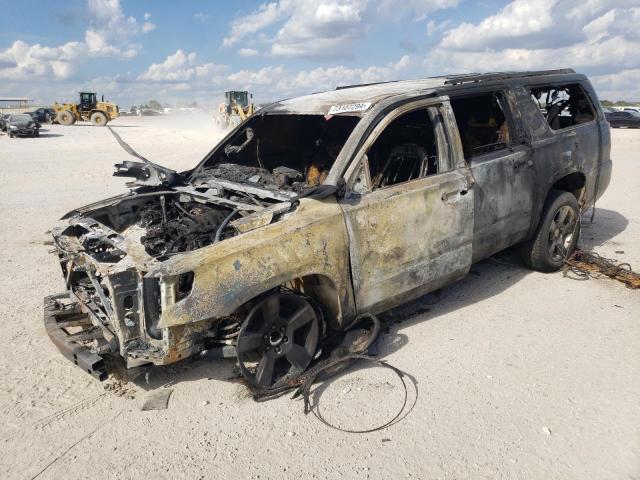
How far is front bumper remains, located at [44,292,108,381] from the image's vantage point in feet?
10.5

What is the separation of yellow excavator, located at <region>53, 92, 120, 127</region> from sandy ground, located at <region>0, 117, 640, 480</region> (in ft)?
116

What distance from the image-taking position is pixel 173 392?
350cm

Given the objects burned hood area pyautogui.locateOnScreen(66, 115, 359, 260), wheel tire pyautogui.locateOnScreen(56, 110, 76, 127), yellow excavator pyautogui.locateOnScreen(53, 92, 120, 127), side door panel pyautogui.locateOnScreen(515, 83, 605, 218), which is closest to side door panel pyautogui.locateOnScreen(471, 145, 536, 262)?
side door panel pyautogui.locateOnScreen(515, 83, 605, 218)

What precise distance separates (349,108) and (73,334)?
2668mm

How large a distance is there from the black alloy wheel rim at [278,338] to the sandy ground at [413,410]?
0.21 m

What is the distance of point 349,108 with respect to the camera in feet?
13.0

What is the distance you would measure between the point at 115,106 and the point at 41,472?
3962 centimetres

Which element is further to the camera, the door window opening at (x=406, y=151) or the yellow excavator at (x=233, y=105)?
the yellow excavator at (x=233, y=105)

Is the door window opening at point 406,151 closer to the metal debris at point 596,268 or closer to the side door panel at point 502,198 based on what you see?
the side door panel at point 502,198

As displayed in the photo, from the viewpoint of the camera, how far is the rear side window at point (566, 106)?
222 inches

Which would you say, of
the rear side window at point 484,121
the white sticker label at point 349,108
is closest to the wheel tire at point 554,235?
the rear side window at point 484,121

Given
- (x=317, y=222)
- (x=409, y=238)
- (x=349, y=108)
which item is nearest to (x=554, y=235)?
(x=409, y=238)

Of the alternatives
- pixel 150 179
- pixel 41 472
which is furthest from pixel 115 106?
pixel 41 472

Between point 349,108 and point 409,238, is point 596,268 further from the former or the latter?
point 349,108
